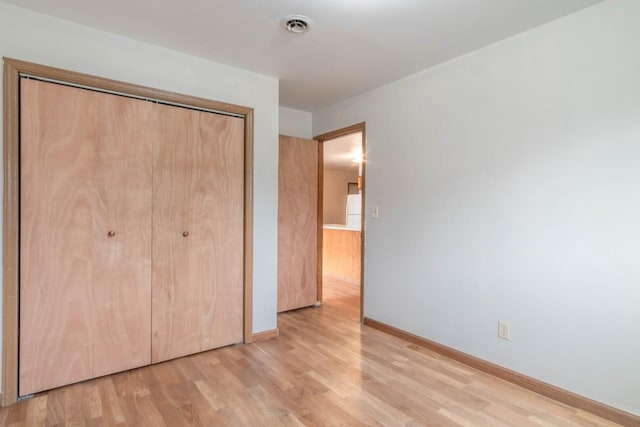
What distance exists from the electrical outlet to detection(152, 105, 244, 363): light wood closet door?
1.98 metres

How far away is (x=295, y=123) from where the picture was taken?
403 centimetres

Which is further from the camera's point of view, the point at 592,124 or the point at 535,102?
the point at 535,102

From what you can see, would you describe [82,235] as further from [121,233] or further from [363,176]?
[363,176]

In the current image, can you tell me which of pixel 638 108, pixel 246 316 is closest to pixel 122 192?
pixel 246 316

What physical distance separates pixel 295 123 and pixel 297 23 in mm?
1939

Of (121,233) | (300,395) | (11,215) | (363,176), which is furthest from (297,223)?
(11,215)

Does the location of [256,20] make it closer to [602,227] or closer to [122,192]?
Answer: [122,192]

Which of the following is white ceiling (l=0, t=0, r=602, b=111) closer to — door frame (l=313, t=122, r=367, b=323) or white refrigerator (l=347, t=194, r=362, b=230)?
door frame (l=313, t=122, r=367, b=323)

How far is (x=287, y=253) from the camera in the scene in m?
3.78

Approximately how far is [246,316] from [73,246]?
1356 mm

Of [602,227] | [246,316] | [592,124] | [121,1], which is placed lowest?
[246,316]

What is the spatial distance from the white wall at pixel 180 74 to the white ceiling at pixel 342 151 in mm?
1800

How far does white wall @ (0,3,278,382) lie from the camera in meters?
2.01

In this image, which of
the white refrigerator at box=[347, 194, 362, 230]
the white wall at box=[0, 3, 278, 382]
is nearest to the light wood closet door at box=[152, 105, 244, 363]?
the white wall at box=[0, 3, 278, 382]
